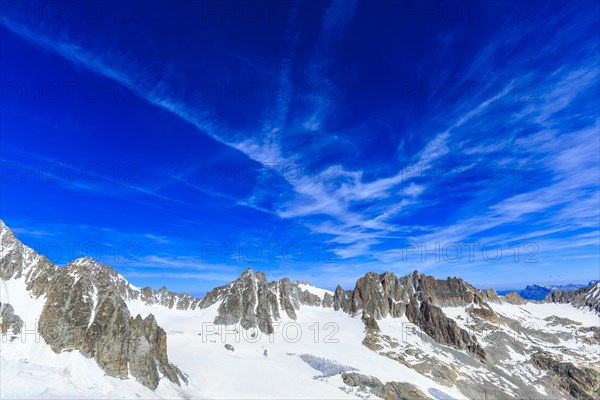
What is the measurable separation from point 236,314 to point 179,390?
A: 8308cm

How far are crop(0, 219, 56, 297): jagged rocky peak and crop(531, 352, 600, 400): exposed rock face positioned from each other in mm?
147142

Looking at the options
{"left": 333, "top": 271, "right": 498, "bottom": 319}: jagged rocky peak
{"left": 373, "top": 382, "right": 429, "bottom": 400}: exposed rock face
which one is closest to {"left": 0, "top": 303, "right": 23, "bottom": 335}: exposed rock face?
{"left": 373, "top": 382, "right": 429, "bottom": 400}: exposed rock face

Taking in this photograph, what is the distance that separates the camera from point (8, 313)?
51.9m

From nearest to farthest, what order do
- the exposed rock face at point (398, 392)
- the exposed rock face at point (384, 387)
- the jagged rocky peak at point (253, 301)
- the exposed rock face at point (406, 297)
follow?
the exposed rock face at point (398, 392)
the exposed rock face at point (384, 387)
the jagged rocky peak at point (253, 301)
the exposed rock face at point (406, 297)

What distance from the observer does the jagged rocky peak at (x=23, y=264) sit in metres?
59.9

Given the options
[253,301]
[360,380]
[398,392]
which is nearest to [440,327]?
[398,392]

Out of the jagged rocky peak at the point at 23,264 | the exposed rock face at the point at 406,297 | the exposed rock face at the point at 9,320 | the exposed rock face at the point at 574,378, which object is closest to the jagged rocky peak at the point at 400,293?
the exposed rock face at the point at 406,297

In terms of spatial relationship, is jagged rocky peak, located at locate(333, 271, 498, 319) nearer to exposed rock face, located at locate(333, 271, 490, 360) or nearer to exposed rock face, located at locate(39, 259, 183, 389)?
exposed rock face, located at locate(333, 271, 490, 360)

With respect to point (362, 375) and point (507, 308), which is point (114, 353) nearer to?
point (362, 375)

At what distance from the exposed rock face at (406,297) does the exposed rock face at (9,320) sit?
117m

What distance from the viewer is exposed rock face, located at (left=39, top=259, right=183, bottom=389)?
50.6 meters

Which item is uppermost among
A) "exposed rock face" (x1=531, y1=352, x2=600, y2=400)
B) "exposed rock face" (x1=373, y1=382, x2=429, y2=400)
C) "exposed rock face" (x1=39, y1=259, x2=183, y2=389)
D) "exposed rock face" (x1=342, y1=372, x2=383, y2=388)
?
"exposed rock face" (x1=39, y1=259, x2=183, y2=389)

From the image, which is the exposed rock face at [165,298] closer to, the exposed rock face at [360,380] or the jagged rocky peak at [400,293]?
the jagged rocky peak at [400,293]

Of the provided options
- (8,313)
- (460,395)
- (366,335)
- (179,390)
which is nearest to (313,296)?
(366,335)
